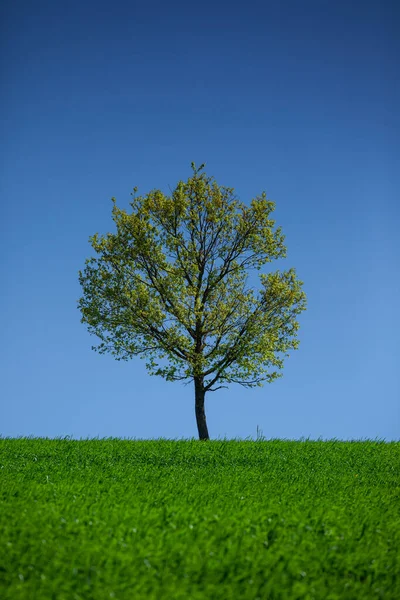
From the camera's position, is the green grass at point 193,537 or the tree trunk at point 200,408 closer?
the green grass at point 193,537

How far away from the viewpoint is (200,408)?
25.7m

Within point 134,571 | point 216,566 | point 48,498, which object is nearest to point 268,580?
point 216,566

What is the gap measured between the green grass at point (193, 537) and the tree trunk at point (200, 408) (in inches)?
378

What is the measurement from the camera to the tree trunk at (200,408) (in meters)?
25.6

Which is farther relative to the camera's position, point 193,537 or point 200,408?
point 200,408

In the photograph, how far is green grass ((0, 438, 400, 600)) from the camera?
705 centimetres

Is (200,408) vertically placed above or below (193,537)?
above

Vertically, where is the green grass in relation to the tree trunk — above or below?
below

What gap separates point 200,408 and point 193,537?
57.0 feet

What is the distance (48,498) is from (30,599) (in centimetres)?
501

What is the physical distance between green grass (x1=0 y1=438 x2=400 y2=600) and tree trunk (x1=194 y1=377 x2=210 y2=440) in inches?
378

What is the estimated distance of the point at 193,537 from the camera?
8.34m

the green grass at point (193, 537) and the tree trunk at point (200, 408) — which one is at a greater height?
the tree trunk at point (200, 408)

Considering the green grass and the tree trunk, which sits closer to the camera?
the green grass
